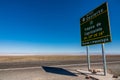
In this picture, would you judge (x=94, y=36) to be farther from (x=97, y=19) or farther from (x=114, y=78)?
(x=114, y=78)

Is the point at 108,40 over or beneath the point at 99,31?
beneath

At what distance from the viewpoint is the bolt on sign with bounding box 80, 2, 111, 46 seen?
13.0m

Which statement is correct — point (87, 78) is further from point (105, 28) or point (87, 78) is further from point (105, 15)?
point (105, 15)

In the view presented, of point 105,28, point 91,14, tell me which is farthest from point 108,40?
point 91,14

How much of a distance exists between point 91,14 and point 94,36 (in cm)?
197

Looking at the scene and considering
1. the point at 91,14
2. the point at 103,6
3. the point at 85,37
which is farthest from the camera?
the point at 85,37

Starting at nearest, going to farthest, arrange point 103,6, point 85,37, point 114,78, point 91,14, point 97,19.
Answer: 1. point 114,78
2. point 103,6
3. point 97,19
4. point 91,14
5. point 85,37

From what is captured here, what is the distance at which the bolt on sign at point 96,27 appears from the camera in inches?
512

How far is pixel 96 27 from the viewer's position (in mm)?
14625

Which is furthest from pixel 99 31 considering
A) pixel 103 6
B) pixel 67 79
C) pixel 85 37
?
pixel 67 79

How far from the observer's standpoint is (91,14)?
1557 cm

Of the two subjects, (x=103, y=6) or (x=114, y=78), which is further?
(x=103, y=6)

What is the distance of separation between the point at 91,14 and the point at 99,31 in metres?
2.20

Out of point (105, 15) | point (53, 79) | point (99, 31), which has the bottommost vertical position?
point (53, 79)
